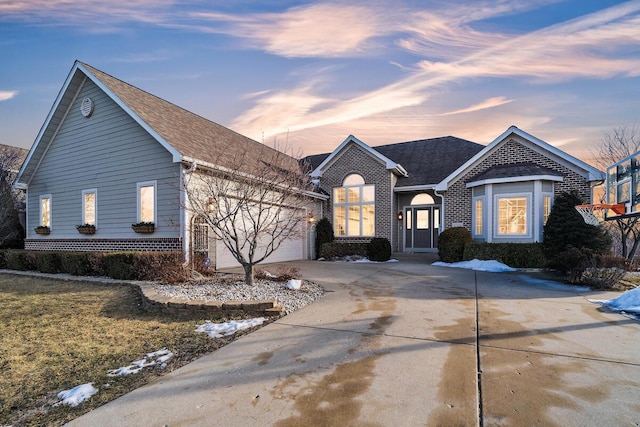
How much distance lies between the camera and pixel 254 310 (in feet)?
17.8

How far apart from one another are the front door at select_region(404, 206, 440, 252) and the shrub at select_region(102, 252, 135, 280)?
41.3ft

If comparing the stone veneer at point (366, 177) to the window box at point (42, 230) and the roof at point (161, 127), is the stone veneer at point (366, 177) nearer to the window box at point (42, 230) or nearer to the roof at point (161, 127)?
the roof at point (161, 127)

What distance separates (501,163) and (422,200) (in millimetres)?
4099

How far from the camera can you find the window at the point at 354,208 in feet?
51.8

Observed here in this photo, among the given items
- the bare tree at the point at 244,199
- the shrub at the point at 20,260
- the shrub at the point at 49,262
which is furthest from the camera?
the shrub at the point at 20,260

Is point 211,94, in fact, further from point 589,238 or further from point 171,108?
point 589,238

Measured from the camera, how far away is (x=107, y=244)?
38.4ft

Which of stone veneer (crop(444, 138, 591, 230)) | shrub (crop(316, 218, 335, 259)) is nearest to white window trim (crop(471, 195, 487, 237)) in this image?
stone veneer (crop(444, 138, 591, 230))

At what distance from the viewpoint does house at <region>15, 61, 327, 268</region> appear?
10.2 metres

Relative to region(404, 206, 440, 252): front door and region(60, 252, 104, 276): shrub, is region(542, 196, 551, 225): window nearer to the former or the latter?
region(404, 206, 440, 252): front door

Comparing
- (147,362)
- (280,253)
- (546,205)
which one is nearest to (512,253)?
(546,205)

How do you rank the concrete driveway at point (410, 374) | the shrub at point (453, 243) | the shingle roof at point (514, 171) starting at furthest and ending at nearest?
the shrub at point (453, 243) → the shingle roof at point (514, 171) → the concrete driveway at point (410, 374)

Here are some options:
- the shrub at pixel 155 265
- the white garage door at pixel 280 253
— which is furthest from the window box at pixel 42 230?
the white garage door at pixel 280 253

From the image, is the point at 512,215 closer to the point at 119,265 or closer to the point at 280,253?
the point at 280,253
